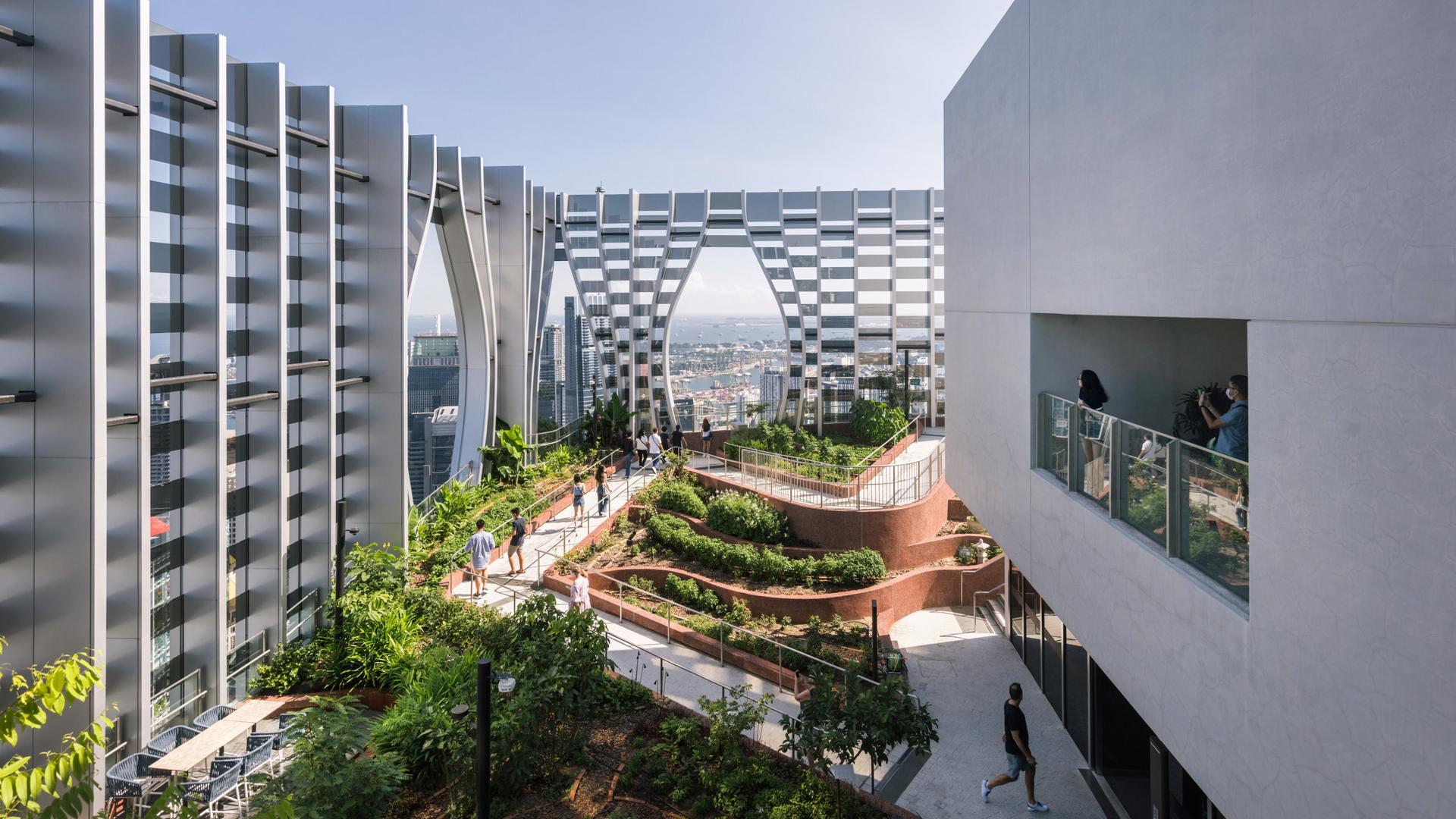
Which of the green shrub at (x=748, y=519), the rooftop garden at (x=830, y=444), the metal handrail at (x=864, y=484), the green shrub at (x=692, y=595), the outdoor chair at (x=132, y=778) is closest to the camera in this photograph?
the outdoor chair at (x=132, y=778)

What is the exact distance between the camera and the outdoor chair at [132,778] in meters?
8.12

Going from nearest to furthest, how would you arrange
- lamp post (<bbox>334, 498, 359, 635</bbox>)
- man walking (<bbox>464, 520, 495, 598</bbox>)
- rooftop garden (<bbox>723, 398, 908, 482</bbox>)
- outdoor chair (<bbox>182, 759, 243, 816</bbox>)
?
outdoor chair (<bbox>182, 759, 243, 816</bbox>), lamp post (<bbox>334, 498, 359, 635</bbox>), man walking (<bbox>464, 520, 495, 598</bbox>), rooftop garden (<bbox>723, 398, 908, 482</bbox>)

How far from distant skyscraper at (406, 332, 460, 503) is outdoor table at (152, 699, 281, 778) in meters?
6.53

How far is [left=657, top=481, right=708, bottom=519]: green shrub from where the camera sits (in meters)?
19.2

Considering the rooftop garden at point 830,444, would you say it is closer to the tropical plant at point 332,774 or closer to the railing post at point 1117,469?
the railing post at point 1117,469

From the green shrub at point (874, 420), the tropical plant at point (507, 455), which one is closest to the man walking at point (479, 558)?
the tropical plant at point (507, 455)

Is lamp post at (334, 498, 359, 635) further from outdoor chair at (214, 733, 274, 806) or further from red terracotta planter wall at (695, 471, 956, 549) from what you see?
red terracotta planter wall at (695, 471, 956, 549)

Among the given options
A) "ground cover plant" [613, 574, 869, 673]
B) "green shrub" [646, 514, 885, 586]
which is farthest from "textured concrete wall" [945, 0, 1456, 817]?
"green shrub" [646, 514, 885, 586]

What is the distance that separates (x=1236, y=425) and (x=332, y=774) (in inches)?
302

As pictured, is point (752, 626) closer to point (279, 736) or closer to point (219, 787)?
point (279, 736)

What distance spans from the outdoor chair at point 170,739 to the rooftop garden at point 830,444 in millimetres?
12969

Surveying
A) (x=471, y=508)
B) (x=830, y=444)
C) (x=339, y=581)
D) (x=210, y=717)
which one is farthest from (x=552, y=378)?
(x=210, y=717)

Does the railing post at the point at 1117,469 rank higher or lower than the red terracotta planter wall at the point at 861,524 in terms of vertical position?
Answer: higher

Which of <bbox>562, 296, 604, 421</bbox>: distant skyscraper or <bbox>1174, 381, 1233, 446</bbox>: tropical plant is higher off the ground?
<bbox>562, 296, 604, 421</bbox>: distant skyscraper
